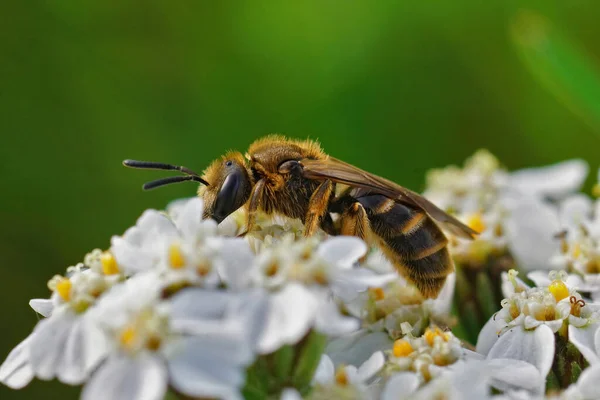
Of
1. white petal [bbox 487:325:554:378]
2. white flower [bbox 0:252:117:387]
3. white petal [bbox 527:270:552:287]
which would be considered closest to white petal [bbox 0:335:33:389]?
white flower [bbox 0:252:117:387]

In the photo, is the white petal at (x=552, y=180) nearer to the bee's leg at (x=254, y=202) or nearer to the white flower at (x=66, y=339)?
the bee's leg at (x=254, y=202)

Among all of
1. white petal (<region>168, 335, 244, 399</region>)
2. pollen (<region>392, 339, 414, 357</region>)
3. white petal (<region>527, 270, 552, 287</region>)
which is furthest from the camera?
white petal (<region>527, 270, 552, 287</region>)

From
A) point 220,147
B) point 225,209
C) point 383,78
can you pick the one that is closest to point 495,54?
point 383,78

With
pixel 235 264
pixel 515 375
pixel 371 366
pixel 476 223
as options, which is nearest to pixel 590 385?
pixel 515 375

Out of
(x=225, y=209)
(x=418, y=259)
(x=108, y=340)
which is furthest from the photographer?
(x=418, y=259)

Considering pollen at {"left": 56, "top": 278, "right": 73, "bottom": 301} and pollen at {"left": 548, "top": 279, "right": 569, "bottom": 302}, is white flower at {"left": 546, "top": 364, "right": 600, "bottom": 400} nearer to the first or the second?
pollen at {"left": 548, "top": 279, "right": 569, "bottom": 302}

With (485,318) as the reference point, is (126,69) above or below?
above

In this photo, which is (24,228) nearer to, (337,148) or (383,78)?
(337,148)

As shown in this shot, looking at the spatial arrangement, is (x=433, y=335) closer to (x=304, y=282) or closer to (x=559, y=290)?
(x=559, y=290)
